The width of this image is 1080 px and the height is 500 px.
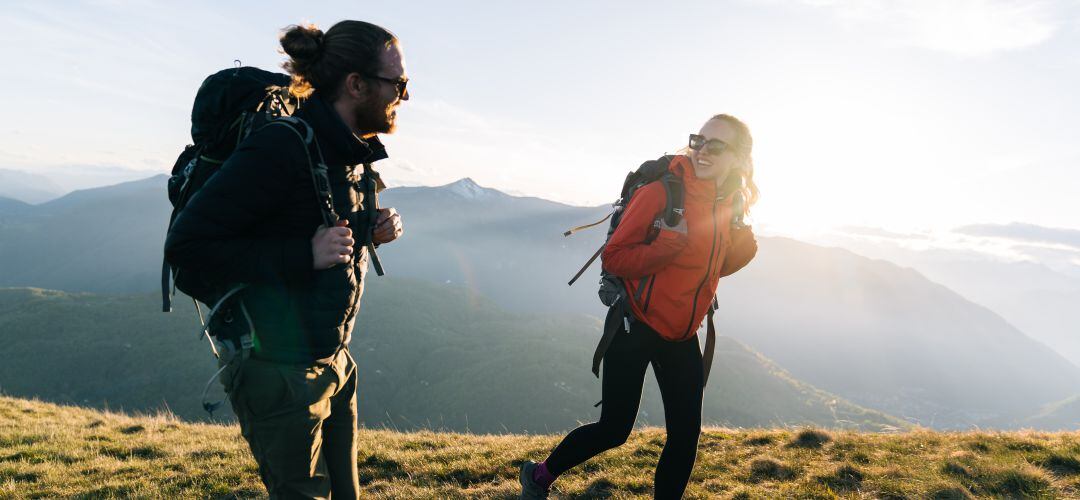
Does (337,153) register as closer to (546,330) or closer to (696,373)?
(696,373)

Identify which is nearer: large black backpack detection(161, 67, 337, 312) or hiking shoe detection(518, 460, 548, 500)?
large black backpack detection(161, 67, 337, 312)

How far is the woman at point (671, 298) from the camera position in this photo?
4.89 metres

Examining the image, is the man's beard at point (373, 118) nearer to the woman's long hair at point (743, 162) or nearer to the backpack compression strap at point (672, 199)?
the backpack compression strap at point (672, 199)

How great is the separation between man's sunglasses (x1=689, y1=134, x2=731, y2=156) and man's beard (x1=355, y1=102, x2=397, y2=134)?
3016mm

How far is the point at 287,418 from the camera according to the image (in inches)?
120

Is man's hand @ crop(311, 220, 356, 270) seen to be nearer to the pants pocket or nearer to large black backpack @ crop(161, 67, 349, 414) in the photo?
large black backpack @ crop(161, 67, 349, 414)

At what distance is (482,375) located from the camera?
142 metres

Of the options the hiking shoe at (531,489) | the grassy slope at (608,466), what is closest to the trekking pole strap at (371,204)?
the hiking shoe at (531,489)

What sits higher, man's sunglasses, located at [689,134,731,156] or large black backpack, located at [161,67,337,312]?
man's sunglasses, located at [689,134,731,156]

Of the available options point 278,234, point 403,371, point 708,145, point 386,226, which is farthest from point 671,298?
point 403,371

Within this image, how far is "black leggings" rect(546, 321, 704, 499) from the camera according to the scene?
192 inches

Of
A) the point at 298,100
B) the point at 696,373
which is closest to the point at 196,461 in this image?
the point at 298,100

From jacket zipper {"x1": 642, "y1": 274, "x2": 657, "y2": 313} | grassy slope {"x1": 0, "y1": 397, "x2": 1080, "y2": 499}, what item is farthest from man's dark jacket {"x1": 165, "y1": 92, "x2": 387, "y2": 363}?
grassy slope {"x1": 0, "y1": 397, "x2": 1080, "y2": 499}

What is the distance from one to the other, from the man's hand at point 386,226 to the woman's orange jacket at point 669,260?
2.10 meters
